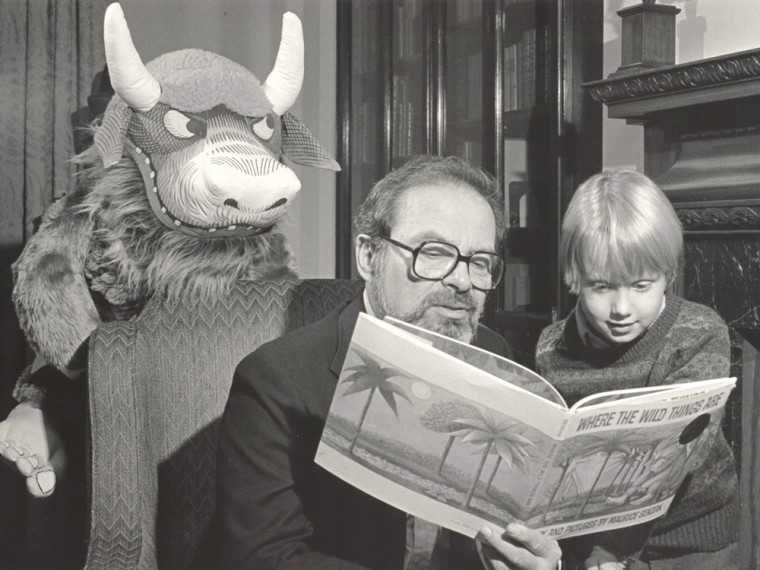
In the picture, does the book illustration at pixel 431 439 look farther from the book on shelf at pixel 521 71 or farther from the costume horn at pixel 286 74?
the book on shelf at pixel 521 71

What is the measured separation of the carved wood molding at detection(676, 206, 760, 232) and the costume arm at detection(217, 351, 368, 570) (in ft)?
2.73

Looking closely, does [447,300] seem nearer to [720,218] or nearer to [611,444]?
[611,444]

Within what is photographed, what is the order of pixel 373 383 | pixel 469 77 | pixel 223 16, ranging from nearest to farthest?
pixel 373 383
pixel 469 77
pixel 223 16

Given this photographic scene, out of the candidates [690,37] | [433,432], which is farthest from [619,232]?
[690,37]

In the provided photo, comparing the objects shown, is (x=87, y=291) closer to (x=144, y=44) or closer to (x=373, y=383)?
(x=373, y=383)

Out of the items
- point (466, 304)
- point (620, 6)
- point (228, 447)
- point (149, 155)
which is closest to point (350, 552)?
point (228, 447)

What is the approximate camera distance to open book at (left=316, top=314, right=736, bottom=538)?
28.8 inches

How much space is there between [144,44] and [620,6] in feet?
5.01

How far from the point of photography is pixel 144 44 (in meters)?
2.54

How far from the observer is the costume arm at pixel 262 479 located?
0.97 metres

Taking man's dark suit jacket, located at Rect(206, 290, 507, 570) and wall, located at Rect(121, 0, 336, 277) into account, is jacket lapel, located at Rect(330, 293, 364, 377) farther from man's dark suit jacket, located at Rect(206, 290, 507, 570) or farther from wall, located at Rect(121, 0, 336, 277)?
wall, located at Rect(121, 0, 336, 277)

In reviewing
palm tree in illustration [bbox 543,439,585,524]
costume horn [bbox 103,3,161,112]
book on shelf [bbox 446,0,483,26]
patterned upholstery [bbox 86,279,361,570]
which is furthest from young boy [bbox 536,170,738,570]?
book on shelf [bbox 446,0,483,26]

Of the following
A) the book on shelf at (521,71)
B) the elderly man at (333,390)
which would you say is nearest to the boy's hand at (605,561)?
the elderly man at (333,390)

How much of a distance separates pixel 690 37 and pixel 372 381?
122 centimetres
